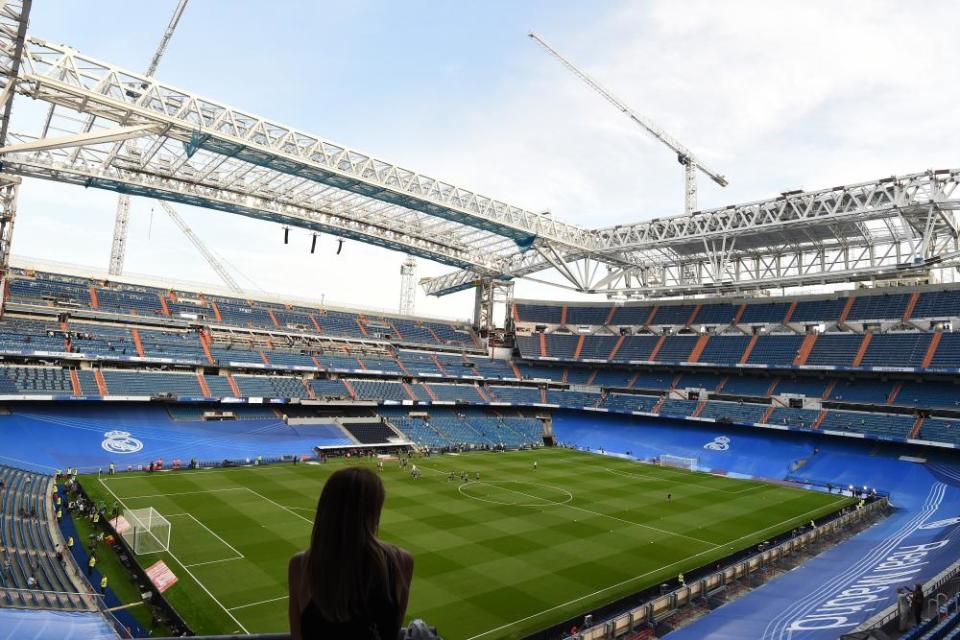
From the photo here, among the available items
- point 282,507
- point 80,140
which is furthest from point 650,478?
point 80,140

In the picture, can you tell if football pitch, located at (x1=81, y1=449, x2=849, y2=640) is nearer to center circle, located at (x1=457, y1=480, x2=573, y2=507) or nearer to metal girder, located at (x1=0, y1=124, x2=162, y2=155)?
center circle, located at (x1=457, y1=480, x2=573, y2=507)

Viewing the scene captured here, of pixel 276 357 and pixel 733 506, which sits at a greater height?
pixel 276 357

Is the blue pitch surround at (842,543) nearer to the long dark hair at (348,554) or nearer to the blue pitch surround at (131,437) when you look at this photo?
the long dark hair at (348,554)

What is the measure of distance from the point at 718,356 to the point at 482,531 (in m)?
A: 37.6

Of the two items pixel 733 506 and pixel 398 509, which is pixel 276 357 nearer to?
pixel 398 509

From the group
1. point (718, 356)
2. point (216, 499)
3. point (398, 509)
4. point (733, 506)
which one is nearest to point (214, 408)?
point (216, 499)

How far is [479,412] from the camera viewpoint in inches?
2339

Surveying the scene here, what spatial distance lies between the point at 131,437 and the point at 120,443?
993 millimetres

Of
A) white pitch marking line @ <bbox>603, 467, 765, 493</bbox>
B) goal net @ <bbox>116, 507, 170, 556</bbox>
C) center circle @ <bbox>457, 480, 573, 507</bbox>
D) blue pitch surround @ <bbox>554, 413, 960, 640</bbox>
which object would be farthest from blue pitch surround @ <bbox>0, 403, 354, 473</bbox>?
blue pitch surround @ <bbox>554, 413, 960, 640</bbox>

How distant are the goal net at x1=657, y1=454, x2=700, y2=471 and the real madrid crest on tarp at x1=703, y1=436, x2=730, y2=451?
223 centimetres

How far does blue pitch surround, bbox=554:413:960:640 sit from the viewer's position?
18484mm

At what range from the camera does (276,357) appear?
168ft

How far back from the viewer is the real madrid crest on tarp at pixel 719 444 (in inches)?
1905

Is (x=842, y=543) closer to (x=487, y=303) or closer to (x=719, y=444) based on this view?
(x=719, y=444)
